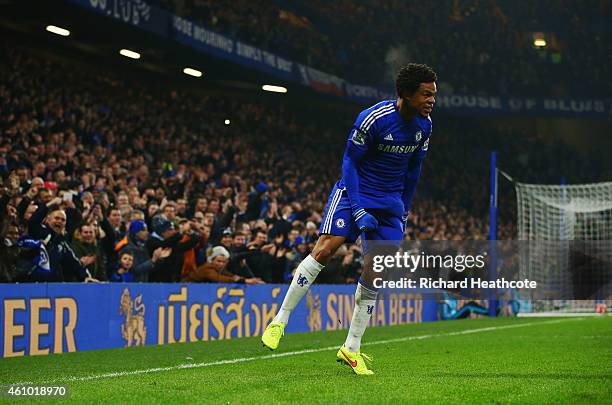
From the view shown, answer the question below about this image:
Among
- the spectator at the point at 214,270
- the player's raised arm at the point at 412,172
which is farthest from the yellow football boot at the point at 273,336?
the spectator at the point at 214,270

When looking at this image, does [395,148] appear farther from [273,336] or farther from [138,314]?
[138,314]

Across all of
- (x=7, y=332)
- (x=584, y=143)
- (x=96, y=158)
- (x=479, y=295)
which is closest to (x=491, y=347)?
(x=7, y=332)

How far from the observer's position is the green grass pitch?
5.28 m

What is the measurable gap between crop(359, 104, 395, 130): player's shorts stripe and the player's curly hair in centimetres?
14

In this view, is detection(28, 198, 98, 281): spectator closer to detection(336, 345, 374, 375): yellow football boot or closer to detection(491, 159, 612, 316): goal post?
detection(336, 345, 374, 375): yellow football boot

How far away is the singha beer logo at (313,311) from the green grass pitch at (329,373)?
14.1ft

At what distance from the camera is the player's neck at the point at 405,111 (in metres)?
6.82

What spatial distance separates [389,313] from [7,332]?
10455mm

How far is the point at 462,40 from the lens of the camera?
37.2 m

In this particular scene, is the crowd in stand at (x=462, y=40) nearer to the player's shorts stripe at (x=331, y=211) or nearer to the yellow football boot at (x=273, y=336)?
the player's shorts stripe at (x=331, y=211)

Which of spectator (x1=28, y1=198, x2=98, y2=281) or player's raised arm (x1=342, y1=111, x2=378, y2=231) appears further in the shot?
spectator (x1=28, y1=198, x2=98, y2=281)

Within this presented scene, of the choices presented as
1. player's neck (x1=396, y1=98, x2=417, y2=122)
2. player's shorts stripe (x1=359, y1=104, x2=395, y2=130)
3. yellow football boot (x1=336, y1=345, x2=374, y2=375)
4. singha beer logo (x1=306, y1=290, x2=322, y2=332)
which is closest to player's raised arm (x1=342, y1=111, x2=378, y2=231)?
player's shorts stripe (x1=359, y1=104, x2=395, y2=130)

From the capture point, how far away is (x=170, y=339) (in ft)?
39.9

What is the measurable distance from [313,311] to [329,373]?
30.5 feet
